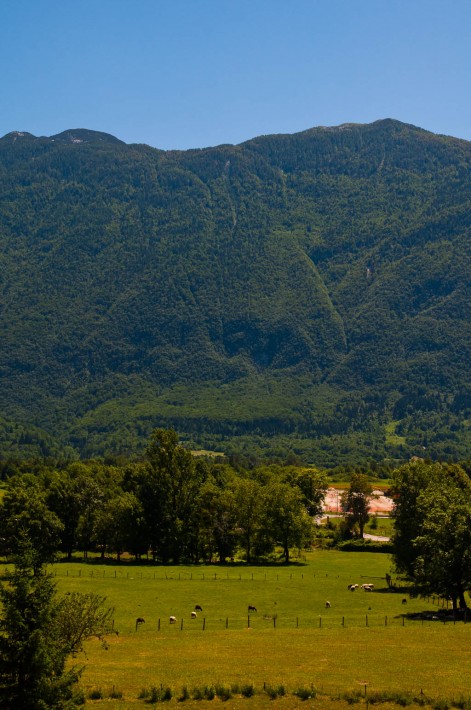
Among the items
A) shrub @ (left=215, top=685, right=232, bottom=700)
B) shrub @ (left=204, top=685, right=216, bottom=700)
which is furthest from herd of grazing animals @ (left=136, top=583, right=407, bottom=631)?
shrub @ (left=215, top=685, right=232, bottom=700)

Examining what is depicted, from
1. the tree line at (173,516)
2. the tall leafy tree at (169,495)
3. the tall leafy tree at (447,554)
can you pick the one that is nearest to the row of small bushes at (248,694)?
the tall leafy tree at (447,554)

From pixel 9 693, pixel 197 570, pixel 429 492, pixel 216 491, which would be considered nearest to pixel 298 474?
pixel 216 491

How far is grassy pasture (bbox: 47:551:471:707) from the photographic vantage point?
48.0 m

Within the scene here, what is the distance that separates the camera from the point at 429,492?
277ft

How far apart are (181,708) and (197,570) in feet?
216

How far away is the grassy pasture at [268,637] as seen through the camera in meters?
48.0

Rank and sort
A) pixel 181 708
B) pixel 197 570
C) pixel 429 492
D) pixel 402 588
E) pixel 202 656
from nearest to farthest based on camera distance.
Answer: pixel 181 708, pixel 202 656, pixel 429 492, pixel 402 588, pixel 197 570

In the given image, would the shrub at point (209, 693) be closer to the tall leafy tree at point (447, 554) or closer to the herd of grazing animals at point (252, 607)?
the herd of grazing animals at point (252, 607)

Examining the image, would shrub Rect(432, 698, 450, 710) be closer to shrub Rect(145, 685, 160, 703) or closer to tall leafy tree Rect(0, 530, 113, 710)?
shrub Rect(145, 685, 160, 703)

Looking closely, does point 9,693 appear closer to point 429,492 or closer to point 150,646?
point 150,646

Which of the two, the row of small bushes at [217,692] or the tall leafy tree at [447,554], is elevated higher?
the tall leafy tree at [447,554]

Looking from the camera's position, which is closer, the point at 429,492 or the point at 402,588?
the point at 429,492

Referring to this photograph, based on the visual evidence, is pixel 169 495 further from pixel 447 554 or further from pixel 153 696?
pixel 153 696

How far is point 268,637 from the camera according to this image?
61844 millimetres
